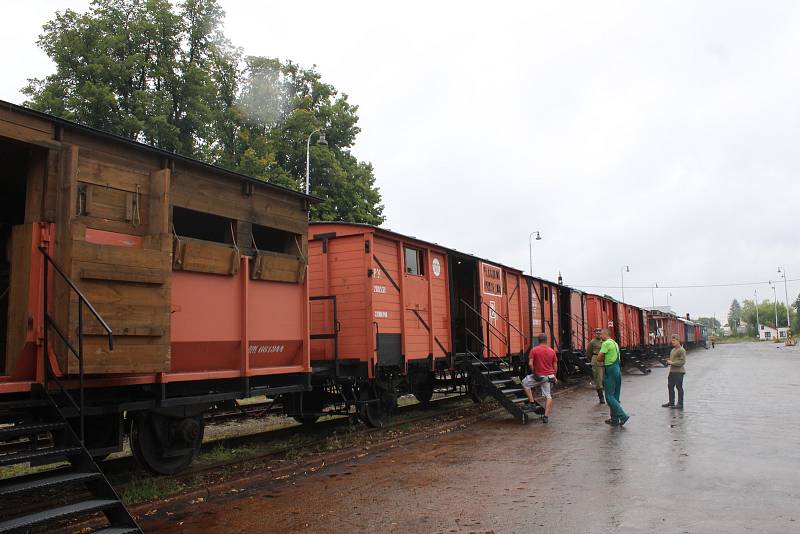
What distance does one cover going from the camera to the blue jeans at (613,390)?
10.6m

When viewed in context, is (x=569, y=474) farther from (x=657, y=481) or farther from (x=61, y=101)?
(x=61, y=101)

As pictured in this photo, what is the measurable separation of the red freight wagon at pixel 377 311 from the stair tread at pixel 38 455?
4899 mm

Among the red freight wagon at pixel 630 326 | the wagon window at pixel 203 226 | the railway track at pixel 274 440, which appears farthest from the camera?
the red freight wagon at pixel 630 326

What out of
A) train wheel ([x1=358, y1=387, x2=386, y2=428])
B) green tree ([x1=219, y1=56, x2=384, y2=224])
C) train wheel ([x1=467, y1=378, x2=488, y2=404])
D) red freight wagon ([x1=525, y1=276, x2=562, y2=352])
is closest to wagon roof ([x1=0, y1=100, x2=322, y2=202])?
train wheel ([x1=358, y1=387, x2=386, y2=428])

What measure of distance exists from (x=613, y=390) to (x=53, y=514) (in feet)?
30.6

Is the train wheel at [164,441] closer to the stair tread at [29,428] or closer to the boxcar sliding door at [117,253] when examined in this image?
the boxcar sliding door at [117,253]

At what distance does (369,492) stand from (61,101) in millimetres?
21099

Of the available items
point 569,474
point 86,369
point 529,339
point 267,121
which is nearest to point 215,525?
point 86,369

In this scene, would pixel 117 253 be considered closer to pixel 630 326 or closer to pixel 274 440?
pixel 274 440

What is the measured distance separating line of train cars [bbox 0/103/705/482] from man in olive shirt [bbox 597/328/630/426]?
3515 millimetres

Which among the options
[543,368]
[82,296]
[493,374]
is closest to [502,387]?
[493,374]

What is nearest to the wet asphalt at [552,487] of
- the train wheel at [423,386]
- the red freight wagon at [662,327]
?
the train wheel at [423,386]

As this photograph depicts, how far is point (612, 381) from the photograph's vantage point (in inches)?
438

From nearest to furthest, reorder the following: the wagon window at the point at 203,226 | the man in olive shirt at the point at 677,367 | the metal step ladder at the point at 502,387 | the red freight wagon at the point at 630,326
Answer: the wagon window at the point at 203,226
the metal step ladder at the point at 502,387
the man in olive shirt at the point at 677,367
the red freight wagon at the point at 630,326
